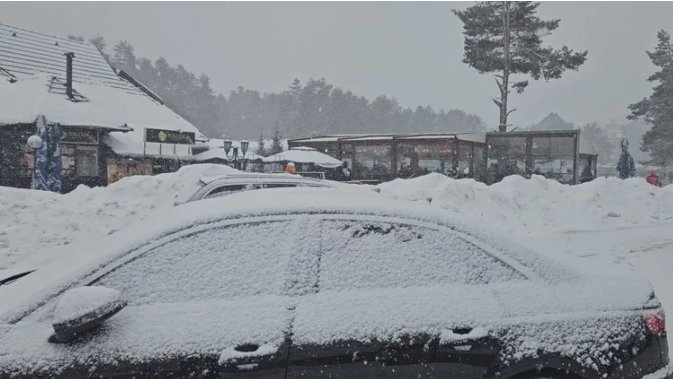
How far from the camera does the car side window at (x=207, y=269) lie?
2.17 m

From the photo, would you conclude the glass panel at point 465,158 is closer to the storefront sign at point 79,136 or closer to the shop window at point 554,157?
the shop window at point 554,157

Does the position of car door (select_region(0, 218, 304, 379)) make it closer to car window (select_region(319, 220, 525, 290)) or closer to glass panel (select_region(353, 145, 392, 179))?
car window (select_region(319, 220, 525, 290))

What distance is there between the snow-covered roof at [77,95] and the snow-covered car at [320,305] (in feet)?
Answer: 67.2

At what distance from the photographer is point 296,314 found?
214cm

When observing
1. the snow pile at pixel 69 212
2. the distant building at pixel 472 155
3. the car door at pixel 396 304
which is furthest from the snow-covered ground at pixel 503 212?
the distant building at pixel 472 155

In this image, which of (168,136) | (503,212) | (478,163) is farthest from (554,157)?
(168,136)

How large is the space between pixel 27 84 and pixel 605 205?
24.6 m

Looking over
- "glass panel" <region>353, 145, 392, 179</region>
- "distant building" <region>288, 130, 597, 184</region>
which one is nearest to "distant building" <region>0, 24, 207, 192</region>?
"glass panel" <region>353, 145, 392, 179</region>

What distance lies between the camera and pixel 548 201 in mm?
13641

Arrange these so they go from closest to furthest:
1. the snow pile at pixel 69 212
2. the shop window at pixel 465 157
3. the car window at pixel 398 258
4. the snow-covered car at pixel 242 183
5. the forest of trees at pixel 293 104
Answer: the car window at pixel 398 258, the snow-covered car at pixel 242 183, the snow pile at pixel 69 212, the shop window at pixel 465 157, the forest of trees at pixel 293 104

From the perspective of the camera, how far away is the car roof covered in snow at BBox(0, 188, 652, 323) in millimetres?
2197

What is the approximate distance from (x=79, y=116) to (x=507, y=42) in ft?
101

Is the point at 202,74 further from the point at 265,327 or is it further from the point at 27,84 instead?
the point at 265,327

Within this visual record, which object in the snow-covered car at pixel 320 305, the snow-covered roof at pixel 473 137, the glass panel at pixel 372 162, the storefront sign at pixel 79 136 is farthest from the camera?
the glass panel at pixel 372 162
